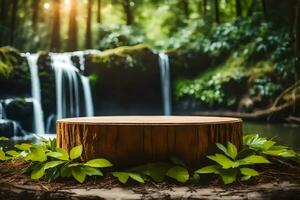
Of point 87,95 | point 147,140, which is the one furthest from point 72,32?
point 147,140

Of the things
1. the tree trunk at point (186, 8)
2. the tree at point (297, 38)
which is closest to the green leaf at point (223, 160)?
the tree at point (297, 38)

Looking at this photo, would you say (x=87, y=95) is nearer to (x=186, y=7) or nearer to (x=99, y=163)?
(x=99, y=163)

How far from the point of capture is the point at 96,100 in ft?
48.9

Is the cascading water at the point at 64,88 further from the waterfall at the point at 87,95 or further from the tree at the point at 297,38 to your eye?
the tree at the point at 297,38

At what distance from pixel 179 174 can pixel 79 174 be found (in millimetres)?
666

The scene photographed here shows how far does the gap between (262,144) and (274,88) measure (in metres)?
10.3

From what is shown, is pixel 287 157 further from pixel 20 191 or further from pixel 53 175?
pixel 20 191

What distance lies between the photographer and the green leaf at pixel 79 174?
275cm

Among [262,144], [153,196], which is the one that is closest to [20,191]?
[153,196]

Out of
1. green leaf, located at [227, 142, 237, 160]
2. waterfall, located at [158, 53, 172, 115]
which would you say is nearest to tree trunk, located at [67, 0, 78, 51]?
waterfall, located at [158, 53, 172, 115]

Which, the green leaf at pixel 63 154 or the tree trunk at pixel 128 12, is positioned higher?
the tree trunk at pixel 128 12

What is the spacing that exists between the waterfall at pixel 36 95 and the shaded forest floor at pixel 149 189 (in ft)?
28.0

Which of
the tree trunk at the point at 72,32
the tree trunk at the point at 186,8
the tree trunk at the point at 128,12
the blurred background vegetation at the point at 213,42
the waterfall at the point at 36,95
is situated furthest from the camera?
the tree trunk at the point at 128,12

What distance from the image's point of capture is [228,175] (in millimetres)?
2752
